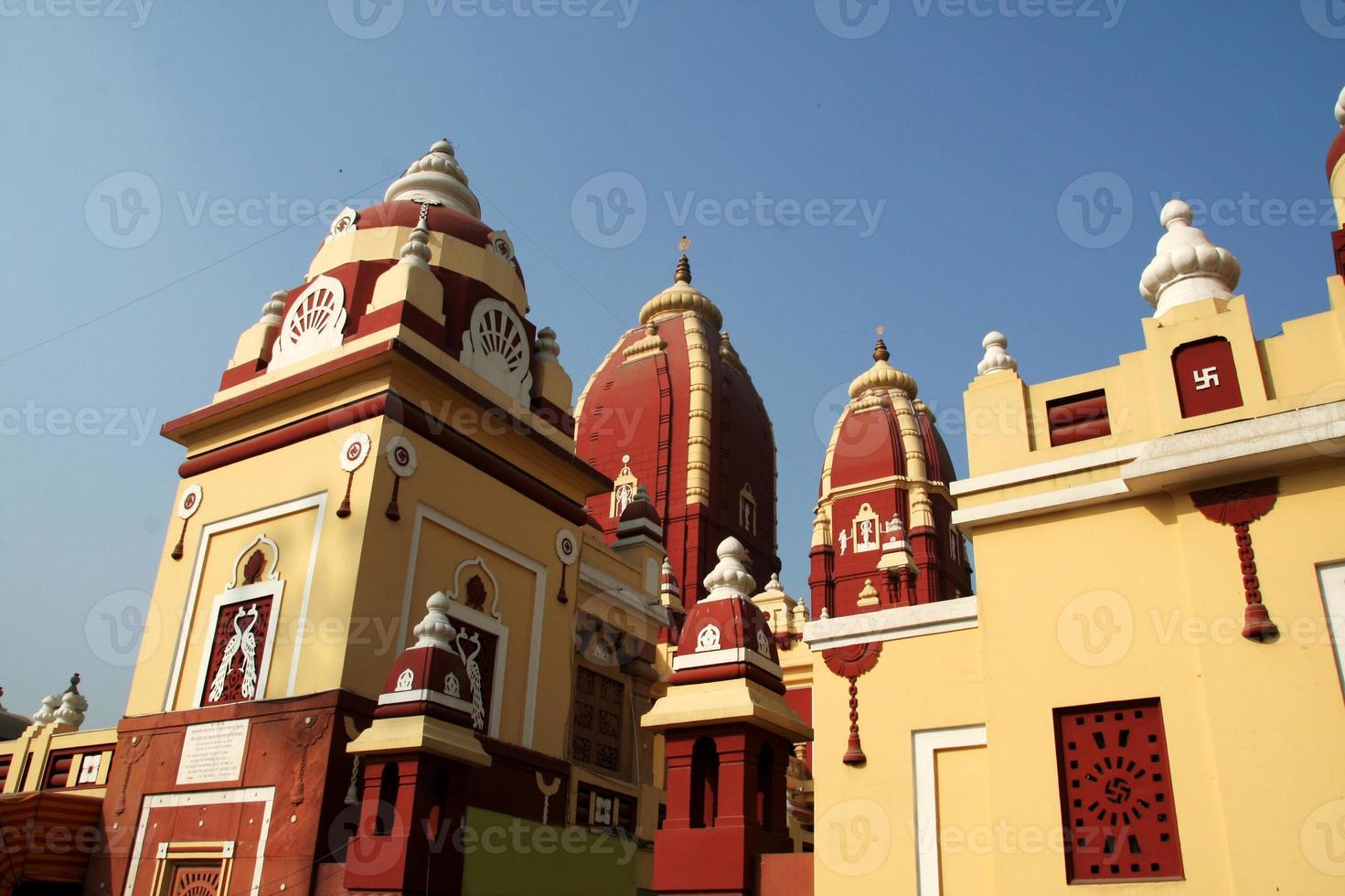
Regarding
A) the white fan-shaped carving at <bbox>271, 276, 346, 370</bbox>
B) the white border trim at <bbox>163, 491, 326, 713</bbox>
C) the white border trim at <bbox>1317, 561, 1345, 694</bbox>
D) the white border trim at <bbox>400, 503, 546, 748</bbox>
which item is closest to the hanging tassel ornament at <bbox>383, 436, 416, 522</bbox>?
the white border trim at <bbox>400, 503, 546, 748</bbox>

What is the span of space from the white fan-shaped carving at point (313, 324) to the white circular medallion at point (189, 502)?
1680mm

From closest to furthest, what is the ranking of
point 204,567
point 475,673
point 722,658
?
1. point 722,658
2. point 475,673
3. point 204,567

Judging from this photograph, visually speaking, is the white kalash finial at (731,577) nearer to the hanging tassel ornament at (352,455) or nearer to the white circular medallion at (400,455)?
the white circular medallion at (400,455)

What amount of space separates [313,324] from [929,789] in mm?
8958

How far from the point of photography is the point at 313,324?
1255 centimetres

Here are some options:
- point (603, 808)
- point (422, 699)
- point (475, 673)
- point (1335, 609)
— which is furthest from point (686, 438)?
point (1335, 609)

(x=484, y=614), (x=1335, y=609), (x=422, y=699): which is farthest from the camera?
(x=484, y=614)

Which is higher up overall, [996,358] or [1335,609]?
[996,358]

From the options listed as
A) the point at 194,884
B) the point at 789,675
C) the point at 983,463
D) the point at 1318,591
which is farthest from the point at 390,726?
the point at 789,675

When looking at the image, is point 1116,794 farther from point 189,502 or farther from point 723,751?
point 189,502

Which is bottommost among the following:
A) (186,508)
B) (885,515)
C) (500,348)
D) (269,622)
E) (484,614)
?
(269,622)

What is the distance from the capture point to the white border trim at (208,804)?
31.2 feet

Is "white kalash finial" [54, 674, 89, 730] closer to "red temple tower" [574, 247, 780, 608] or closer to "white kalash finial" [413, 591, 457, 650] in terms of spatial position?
"white kalash finial" [413, 591, 457, 650]

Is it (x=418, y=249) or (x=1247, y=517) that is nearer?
(x=1247, y=517)
